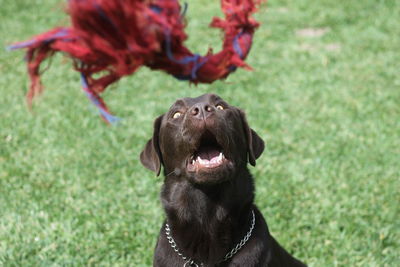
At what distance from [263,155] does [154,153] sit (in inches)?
100

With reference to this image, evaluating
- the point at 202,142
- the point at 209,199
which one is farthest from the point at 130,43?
the point at 209,199

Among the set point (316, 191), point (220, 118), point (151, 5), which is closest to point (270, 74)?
point (316, 191)

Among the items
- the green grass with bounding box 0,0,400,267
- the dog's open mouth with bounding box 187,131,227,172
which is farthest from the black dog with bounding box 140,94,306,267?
the green grass with bounding box 0,0,400,267

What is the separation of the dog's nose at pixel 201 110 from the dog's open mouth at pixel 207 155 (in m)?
0.10

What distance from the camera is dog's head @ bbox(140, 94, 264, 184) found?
3.10 meters

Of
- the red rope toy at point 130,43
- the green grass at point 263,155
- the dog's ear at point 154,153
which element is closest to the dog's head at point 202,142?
the dog's ear at point 154,153

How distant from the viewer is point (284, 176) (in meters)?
5.48

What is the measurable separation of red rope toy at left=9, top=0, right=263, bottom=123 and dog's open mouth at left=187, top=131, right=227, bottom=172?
53.4 inches

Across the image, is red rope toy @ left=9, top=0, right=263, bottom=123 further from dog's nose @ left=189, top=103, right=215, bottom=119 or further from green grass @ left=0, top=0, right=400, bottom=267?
dog's nose @ left=189, top=103, right=215, bottom=119

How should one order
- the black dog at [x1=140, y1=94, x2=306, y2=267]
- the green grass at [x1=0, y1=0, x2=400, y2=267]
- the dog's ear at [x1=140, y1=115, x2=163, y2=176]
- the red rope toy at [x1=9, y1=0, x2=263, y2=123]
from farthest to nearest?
the green grass at [x1=0, y1=0, x2=400, y2=267] → the red rope toy at [x1=9, y1=0, x2=263, y2=123] → the dog's ear at [x1=140, y1=115, x2=163, y2=176] → the black dog at [x1=140, y1=94, x2=306, y2=267]

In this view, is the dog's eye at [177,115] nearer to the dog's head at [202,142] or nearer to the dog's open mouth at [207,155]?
the dog's head at [202,142]

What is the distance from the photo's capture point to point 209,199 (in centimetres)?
337

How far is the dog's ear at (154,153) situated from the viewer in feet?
11.4

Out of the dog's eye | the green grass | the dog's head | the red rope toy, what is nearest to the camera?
the dog's head
